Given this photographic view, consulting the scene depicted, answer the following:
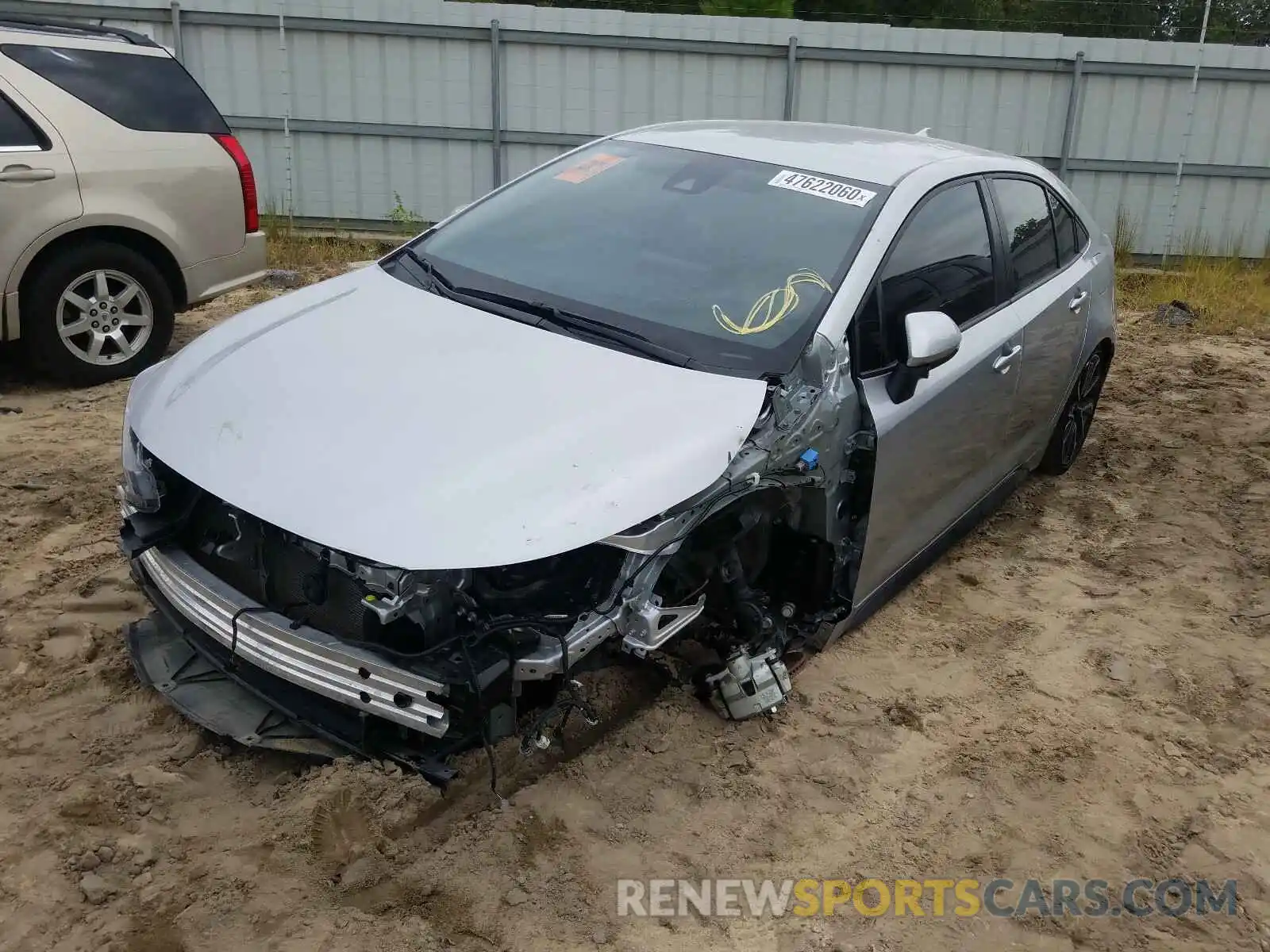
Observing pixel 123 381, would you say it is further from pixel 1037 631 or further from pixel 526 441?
pixel 1037 631

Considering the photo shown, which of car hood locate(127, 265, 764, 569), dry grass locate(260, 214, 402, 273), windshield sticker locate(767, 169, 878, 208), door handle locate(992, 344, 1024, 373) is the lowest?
dry grass locate(260, 214, 402, 273)

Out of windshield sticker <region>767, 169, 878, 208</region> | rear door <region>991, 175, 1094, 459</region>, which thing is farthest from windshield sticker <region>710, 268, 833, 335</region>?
rear door <region>991, 175, 1094, 459</region>

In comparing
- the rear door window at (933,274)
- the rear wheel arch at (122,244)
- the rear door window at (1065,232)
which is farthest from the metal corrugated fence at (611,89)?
the rear door window at (933,274)

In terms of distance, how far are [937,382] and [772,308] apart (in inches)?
27.7

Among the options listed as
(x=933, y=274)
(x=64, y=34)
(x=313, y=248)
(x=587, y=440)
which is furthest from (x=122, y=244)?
(x=933, y=274)

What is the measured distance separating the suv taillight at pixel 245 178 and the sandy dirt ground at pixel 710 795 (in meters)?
2.62

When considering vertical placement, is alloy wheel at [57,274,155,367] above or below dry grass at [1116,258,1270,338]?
above

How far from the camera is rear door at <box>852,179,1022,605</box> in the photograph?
3666mm

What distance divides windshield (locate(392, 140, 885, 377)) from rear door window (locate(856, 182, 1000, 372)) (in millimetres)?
166

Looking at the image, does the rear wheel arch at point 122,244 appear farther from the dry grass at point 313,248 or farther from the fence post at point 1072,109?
the fence post at point 1072,109

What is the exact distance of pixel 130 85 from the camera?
6512mm

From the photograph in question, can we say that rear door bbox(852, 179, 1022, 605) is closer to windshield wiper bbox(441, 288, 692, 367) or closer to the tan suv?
windshield wiper bbox(441, 288, 692, 367)

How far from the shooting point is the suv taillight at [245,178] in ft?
22.2

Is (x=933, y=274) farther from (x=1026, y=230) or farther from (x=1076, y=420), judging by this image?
(x=1076, y=420)
